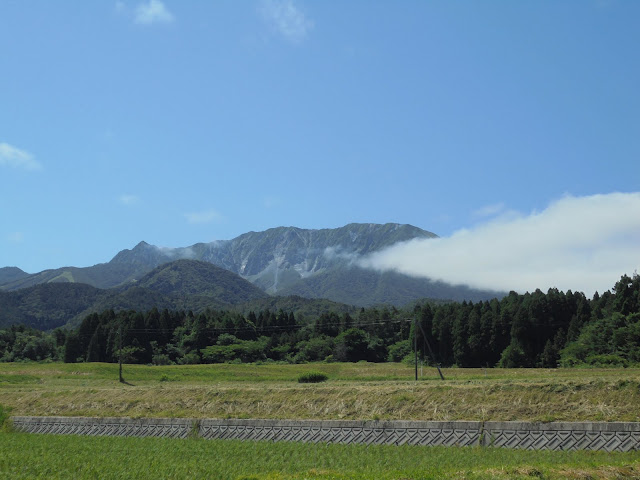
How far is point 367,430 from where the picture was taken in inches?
979

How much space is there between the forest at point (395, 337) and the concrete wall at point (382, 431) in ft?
120

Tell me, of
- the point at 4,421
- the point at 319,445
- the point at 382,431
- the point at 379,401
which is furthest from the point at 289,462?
the point at 4,421

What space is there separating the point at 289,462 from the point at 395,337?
106430 mm

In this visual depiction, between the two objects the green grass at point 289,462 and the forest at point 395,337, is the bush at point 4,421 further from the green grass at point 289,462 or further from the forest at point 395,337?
the forest at point 395,337

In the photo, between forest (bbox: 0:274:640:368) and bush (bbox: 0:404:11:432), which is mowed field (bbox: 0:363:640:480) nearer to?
bush (bbox: 0:404:11:432)

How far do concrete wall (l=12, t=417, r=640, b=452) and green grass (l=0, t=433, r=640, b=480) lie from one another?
5.25 ft

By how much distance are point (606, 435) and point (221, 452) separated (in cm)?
1364

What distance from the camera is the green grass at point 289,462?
1444 centimetres

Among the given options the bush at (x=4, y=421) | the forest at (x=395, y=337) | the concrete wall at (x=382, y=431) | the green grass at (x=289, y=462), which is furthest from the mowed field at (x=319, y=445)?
the forest at (x=395, y=337)

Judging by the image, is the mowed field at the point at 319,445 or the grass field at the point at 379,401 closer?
the mowed field at the point at 319,445

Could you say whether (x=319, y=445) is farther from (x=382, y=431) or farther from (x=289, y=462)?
(x=289, y=462)

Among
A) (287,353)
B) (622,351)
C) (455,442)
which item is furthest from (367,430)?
(287,353)

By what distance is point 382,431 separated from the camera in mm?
24406

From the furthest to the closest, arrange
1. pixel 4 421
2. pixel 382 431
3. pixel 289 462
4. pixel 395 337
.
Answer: pixel 395 337, pixel 4 421, pixel 382 431, pixel 289 462
